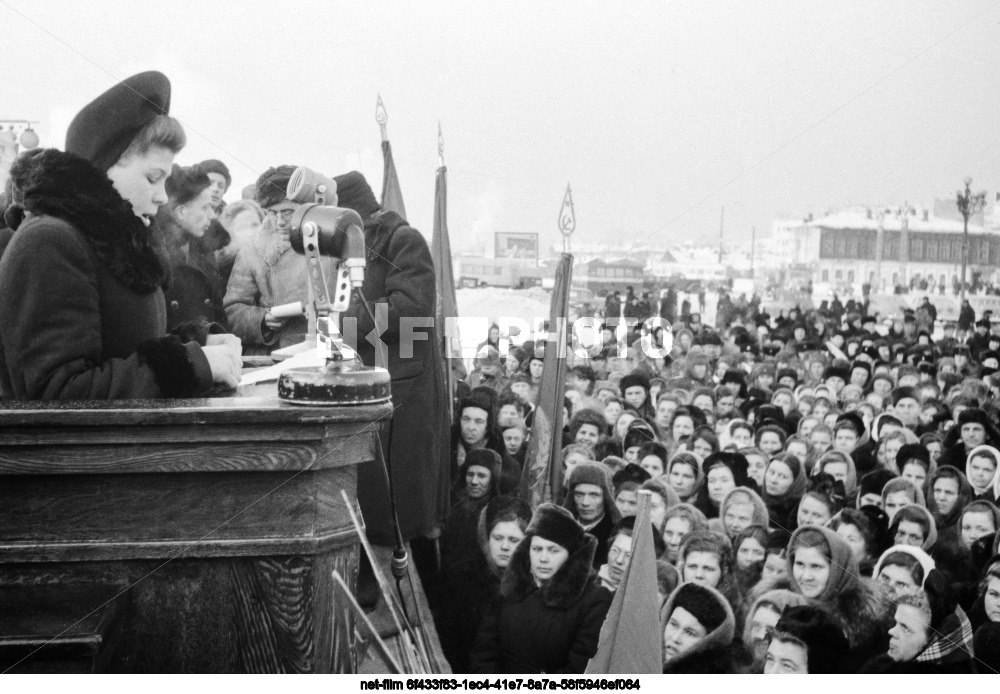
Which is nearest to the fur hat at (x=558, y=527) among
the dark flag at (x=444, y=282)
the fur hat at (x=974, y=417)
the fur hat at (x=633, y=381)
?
the dark flag at (x=444, y=282)

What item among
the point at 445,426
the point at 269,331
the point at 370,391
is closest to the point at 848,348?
the point at 445,426

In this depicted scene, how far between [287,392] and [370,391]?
0.42 ft

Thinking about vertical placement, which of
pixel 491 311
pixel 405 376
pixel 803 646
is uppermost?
pixel 491 311

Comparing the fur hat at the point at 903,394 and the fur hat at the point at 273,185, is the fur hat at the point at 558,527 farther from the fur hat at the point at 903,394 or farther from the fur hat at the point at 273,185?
the fur hat at the point at 903,394

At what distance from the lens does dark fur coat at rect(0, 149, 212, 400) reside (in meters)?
1.34

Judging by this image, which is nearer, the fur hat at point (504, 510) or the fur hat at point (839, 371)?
the fur hat at point (504, 510)

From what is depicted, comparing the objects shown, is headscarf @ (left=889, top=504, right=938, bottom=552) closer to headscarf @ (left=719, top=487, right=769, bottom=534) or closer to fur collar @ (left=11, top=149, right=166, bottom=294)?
headscarf @ (left=719, top=487, right=769, bottom=534)

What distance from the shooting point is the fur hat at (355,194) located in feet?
7.22

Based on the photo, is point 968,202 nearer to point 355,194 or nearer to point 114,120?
point 355,194

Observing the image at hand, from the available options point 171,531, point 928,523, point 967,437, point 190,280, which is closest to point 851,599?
point 928,523

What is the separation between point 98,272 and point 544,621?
4.18ft

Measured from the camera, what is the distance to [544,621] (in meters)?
2.00
